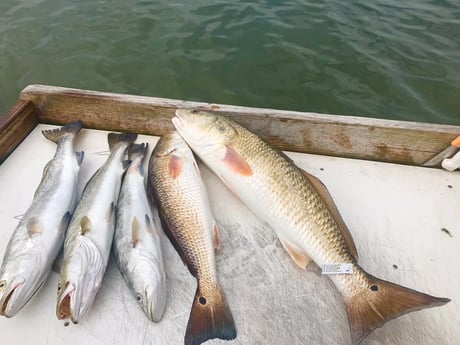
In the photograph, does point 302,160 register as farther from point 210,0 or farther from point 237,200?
point 210,0

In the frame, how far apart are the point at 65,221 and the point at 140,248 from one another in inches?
22.7

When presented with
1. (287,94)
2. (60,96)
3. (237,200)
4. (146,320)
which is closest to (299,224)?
(237,200)

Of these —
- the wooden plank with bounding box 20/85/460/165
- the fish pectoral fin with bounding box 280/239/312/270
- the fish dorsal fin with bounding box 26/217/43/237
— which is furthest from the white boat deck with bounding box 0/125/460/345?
the fish dorsal fin with bounding box 26/217/43/237

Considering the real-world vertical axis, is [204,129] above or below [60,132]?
above

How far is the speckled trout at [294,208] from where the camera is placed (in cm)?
165

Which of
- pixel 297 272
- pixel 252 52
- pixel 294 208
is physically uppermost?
pixel 294 208

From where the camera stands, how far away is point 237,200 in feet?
7.77

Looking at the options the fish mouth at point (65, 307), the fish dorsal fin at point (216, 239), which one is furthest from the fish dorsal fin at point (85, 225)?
the fish dorsal fin at point (216, 239)

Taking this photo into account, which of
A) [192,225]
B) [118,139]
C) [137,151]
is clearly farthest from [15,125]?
[192,225]

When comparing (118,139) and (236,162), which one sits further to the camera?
(118,139)

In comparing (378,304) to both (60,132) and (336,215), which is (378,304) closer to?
(336,215)

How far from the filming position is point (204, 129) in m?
2.45

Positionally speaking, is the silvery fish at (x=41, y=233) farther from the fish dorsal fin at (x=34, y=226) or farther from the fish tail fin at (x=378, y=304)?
the fish tail fin at (x=378, y=304)

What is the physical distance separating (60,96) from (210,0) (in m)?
5.41
